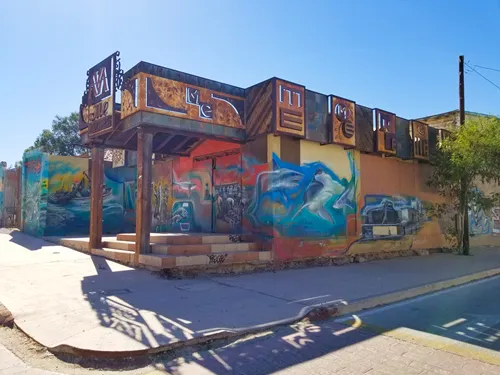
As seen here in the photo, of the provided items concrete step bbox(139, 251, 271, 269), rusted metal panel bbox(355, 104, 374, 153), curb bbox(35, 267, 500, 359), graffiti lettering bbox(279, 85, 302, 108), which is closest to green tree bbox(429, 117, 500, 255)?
rusted metal panel bbox(355, 104, 374, 153)

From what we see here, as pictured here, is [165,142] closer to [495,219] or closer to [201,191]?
[201,191]

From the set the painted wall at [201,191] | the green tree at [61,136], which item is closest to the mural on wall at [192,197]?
the painted wall at [201,191]

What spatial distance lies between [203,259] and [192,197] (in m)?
5.34

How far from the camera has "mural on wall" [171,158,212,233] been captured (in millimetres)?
13781

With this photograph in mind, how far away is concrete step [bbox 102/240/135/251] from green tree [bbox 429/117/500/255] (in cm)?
1194

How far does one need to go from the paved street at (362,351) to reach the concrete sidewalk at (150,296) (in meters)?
0.41

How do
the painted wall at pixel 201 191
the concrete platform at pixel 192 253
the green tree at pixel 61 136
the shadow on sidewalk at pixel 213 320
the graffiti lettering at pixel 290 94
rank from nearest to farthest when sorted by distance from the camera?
the shadow on sidewalk at pixel 213 320
the concrete platform at pixel 192 253
the graffiti lettering at pixel 290 94
the painted wall at pixel 201 191
the green tree at pixel 61 136

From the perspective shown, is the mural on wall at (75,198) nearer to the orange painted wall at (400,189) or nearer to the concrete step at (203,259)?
the concrete step at (203,259)

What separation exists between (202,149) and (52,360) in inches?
405

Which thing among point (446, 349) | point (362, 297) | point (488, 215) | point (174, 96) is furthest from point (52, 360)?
point (488, 215)

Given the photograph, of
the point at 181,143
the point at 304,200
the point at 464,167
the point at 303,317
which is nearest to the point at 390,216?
the point at 464,167

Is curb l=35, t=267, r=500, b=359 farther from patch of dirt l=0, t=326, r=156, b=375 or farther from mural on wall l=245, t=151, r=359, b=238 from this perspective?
mural on wall l=245, t=151, r=359, b=238

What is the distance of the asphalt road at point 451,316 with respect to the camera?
5.43 meters

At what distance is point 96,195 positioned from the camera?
11859 mm
